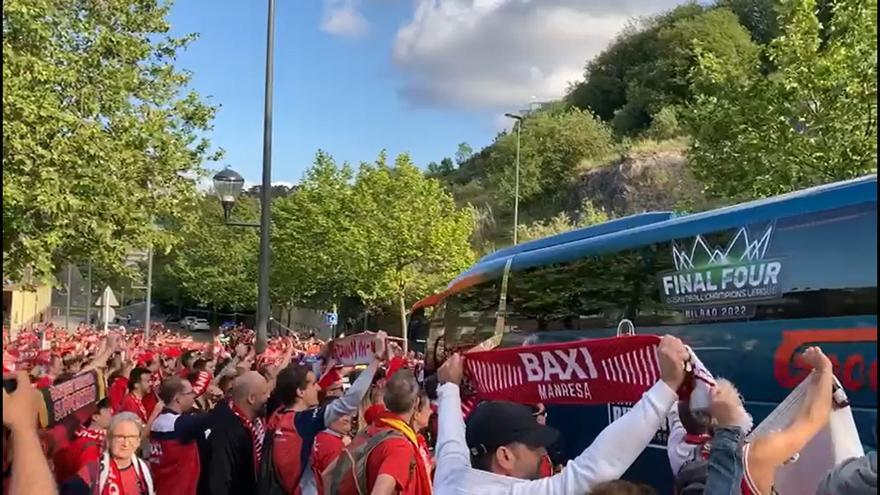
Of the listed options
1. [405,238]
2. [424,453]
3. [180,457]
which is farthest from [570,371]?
[405,238]

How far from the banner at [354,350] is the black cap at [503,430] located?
2.56 m

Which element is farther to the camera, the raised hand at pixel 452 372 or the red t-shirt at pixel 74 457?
the red t-shirt at pixel 74 457

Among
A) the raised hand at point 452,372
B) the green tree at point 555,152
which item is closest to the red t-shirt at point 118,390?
the raised hand at point 452,372

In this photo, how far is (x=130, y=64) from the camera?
19672 mm

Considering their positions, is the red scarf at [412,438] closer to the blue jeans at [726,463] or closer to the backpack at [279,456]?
the backpack at [279,456]

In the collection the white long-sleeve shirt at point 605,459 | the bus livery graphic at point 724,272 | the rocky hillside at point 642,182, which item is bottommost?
the white long-sleeve shirt at point 605,459

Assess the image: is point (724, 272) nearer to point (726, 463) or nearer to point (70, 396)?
point (70, 396)

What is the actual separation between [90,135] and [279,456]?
36.9ft

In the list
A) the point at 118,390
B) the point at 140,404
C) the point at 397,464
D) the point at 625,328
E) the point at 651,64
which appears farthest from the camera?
the point at 651,64

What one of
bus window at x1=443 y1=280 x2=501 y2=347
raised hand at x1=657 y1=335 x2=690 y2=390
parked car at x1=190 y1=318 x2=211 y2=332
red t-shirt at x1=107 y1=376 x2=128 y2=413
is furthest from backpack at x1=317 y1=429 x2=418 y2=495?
parked car at x1=190 y1=318 x2=211 y2=332

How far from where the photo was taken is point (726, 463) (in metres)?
2.93

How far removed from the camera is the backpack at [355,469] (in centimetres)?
454

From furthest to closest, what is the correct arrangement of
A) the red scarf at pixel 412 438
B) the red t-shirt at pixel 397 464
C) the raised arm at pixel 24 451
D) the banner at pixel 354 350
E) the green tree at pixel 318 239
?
the green tree at pixel 318 239
the banner at pixel 354 350
the red scarf at pixel 412 438
the red t-shirt at pixel 397 464
the raised arm at pixel 24 451

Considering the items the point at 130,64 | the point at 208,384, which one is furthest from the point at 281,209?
the point at 208,384
